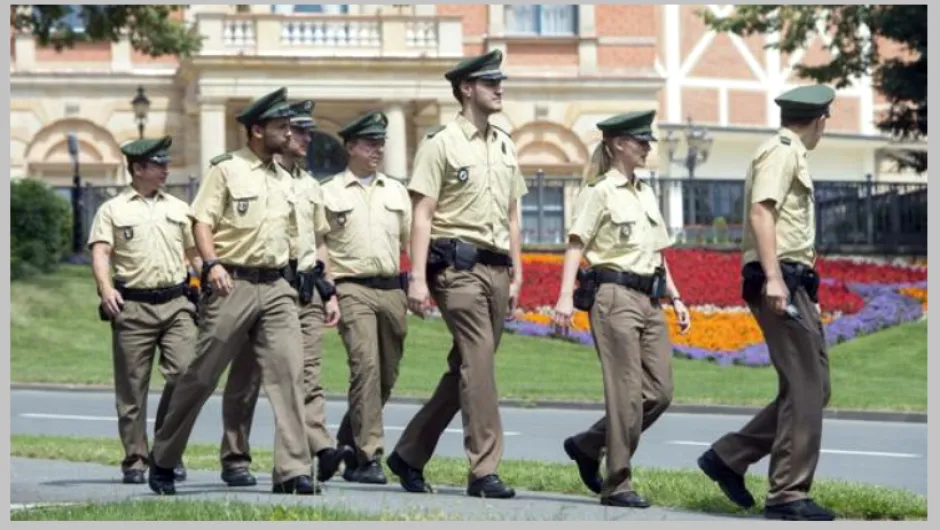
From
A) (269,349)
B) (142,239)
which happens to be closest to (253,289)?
(269,349)

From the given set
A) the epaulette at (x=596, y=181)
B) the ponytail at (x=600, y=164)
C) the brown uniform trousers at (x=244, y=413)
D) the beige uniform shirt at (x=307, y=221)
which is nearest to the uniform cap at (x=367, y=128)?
the beige uniform shirt at (x=307, y=221)

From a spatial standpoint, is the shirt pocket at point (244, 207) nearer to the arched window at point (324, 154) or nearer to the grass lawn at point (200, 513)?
the grass lawn at point (200, 513)

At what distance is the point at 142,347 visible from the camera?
45.2 ft

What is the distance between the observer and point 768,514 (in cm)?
1069

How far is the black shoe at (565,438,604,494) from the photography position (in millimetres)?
11750

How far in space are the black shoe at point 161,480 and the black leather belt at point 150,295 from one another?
182cm

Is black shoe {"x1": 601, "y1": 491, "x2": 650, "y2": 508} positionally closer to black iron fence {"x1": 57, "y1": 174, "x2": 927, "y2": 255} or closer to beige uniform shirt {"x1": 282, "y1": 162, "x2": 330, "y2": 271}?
beige uniform shirt {"x1": 282, "y1": 162, "x2": 330, "y2": 271}

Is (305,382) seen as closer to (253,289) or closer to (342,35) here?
(253,289)

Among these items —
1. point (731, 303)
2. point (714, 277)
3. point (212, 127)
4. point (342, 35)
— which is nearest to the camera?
point (731, 303)

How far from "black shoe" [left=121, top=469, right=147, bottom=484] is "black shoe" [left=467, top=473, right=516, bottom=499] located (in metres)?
2.65

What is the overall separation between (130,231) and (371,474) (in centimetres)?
220

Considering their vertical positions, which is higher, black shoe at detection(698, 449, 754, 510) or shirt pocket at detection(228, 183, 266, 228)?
shirt pocket at detection(228, 183, 266, 228)

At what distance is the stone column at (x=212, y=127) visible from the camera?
50.3 metres

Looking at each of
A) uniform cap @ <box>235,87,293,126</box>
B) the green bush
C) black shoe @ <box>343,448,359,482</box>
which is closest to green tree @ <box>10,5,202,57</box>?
the green bush
